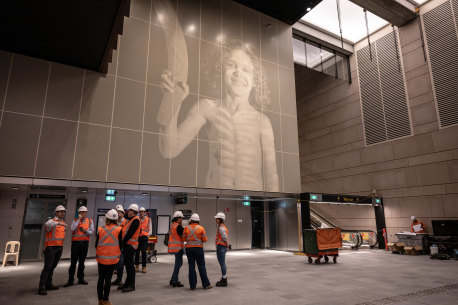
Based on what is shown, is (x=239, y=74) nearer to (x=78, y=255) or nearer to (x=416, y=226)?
(x=78, y=255)

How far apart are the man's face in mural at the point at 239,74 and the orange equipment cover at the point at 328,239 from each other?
805 centimetres

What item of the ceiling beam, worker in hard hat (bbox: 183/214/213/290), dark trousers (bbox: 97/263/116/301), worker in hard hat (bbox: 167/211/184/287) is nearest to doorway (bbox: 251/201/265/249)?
worker in hard hat (bbox: 167/211/184/287)

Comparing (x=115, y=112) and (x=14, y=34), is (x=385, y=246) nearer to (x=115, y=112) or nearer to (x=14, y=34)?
(x=115, y=112)

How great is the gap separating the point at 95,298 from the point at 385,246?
1604cm

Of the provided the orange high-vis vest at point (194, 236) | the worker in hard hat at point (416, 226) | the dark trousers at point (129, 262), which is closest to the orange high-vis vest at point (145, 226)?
the dark trousers at point (129, 262)

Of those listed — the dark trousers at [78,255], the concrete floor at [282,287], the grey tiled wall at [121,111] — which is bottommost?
the concrete floor at [282,287]

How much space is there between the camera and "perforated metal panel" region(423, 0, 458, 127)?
1595cm

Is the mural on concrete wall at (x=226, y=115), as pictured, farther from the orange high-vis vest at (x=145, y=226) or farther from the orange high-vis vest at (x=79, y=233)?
the orange high-vis vest at (x=79, y=233)

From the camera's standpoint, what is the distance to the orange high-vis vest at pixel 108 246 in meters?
5.24

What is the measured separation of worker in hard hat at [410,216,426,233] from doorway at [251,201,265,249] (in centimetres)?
823

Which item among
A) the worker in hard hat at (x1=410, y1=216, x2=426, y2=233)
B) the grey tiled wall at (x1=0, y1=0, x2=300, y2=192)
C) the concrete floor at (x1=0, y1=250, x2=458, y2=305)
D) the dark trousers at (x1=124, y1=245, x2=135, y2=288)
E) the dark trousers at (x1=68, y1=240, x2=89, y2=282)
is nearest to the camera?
the concrete floor at (x1=0, y1=250, x2=458, y2=305)

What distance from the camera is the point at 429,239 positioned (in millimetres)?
13477

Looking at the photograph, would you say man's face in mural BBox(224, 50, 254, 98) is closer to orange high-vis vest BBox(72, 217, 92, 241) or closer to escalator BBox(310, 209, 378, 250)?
orange high-vis vest BBox(72, 217, 92, 241)

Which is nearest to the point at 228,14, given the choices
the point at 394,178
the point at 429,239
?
the point at 394,178
